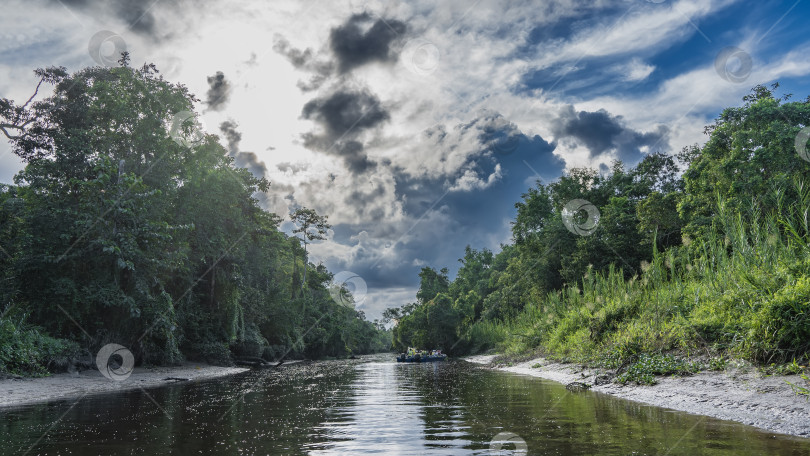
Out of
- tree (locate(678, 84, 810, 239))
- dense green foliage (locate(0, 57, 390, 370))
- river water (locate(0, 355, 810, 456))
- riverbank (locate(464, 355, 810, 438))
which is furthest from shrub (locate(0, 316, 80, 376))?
tree (locate(678, 84, 810, 239))

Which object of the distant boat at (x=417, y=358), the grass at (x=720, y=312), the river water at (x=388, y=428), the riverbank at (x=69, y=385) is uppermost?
the grass at (x=720, y=312)

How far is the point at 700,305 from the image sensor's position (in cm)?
1173

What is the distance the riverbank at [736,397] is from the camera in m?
6.72

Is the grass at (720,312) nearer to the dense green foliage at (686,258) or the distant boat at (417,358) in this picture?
the dense green foliage at (686,258)

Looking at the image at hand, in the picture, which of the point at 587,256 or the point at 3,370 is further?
the point at 587,256

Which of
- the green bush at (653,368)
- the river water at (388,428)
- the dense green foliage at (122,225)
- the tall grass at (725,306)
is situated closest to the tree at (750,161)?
the tall grass at (725,306)

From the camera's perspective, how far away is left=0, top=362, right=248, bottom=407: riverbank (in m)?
13.6

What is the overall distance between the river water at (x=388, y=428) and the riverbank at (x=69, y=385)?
91.5 inches

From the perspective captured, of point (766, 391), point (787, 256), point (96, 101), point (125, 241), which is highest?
point (96, 101)

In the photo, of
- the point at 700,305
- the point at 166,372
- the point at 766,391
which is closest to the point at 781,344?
the point at 766,391

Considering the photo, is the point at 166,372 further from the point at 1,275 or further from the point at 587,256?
the point at 587,256

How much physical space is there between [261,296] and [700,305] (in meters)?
34.9

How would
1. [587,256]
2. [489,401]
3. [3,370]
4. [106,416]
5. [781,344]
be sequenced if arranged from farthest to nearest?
[587,256], [3,370], [489,401], [106,416], [781,344]

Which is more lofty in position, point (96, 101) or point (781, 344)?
point (96, 101)
